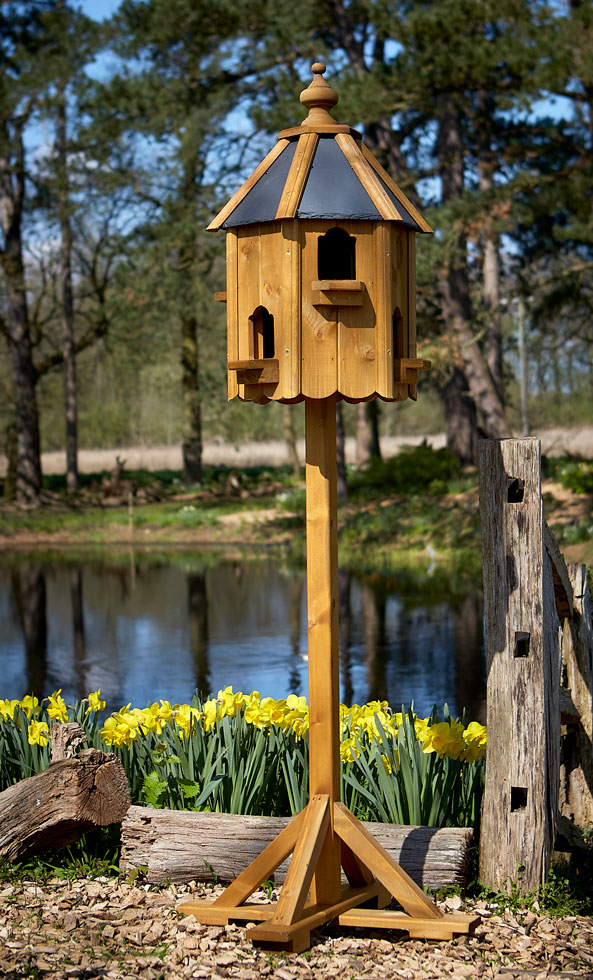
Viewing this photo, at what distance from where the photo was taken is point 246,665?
1045 cm

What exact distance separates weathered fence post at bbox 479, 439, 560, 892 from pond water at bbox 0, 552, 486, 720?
3692 mm

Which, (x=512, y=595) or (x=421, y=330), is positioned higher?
(x=421, y=330)

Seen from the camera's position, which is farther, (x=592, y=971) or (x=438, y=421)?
(x=438, y=421)

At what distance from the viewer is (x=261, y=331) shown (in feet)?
14.3

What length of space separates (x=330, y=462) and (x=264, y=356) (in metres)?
0.61

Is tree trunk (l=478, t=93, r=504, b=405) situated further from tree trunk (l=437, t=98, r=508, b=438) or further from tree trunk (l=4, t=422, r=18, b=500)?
tree trunk (l=4, t=422, r=18, b=500)

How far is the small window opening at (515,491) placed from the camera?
4402 millimetres

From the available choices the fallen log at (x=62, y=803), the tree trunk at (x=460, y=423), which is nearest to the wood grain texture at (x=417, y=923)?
the fallen log at (x=62, y=803)

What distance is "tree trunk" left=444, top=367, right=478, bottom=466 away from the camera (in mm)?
25109

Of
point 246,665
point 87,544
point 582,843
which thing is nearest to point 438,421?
point 87,544

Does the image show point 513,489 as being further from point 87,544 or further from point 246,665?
point 87,544

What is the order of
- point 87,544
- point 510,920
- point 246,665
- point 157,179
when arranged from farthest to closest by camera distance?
point 157,179, point 87,544, point 246,665, point 510,920

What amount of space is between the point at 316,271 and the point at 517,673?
68.8 inches

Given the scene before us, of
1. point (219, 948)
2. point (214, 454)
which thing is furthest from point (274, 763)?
point (214, 454)
